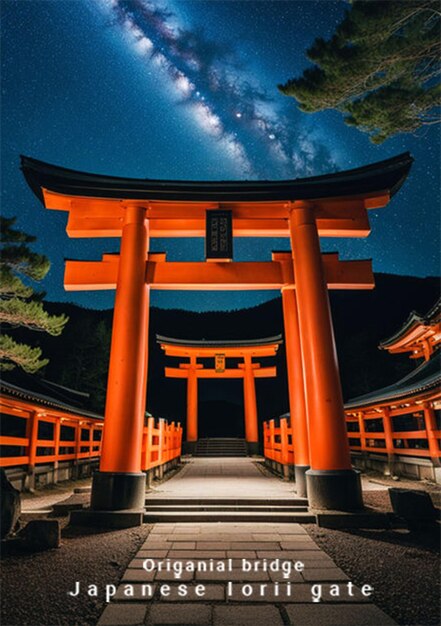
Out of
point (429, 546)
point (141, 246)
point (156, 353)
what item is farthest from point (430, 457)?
point (156, 353)

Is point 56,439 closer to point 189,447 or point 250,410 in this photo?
point 189,447

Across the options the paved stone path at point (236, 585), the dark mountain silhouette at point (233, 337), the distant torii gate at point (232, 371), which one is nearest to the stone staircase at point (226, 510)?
the paved stone path at point (236, 585)

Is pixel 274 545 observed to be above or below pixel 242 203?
below

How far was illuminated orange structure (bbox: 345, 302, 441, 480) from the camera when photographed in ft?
30.3

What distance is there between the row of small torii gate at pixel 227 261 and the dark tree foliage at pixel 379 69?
1.57 meters

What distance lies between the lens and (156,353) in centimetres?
4306

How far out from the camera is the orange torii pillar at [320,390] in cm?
539

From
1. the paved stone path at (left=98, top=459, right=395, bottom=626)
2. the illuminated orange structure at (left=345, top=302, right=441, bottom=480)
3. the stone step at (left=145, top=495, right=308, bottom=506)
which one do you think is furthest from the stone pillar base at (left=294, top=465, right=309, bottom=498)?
the illuminated orange structure at (left=345, top=302, right=441, bottom=480)

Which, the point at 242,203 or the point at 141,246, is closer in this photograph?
the point at 141,246

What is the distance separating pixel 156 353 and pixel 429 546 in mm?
40467

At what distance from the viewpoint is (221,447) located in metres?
19.3

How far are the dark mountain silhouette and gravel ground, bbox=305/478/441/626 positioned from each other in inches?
572

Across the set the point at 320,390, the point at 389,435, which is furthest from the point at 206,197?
the point at 389,435

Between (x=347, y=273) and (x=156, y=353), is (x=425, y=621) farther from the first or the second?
(x=156, y=353)
